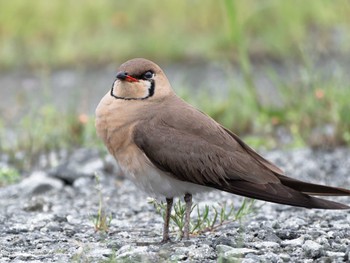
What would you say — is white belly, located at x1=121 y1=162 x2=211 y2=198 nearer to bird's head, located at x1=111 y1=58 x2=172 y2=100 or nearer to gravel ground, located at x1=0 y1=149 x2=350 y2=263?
gravel ground, located at x1=0 y1=149 x2=350 y2=263

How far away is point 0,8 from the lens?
460 inches

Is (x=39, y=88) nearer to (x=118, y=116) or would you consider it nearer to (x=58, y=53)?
(x=58, y=53)

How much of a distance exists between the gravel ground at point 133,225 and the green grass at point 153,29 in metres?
4.35

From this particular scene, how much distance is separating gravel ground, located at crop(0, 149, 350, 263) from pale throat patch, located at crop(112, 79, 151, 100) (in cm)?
59

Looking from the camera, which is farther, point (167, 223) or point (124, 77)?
point (124, 77)

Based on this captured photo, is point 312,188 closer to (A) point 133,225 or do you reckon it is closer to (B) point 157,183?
(B) point 157,183

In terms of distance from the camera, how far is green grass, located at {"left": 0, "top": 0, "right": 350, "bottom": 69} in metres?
10.9

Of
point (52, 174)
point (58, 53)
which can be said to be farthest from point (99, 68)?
point (52, 174)

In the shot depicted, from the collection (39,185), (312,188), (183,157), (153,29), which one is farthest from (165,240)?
(153,29)

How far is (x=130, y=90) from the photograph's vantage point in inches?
183

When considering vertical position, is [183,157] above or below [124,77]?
below

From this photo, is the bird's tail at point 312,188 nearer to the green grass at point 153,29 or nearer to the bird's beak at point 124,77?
the bird's beak at point 124,77

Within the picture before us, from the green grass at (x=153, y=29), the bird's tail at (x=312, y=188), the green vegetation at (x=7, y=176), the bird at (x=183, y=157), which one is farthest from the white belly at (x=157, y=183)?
the green grass at (x=153, y=29)

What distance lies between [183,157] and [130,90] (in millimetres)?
493
